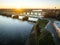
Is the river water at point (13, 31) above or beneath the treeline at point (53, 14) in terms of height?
beneath

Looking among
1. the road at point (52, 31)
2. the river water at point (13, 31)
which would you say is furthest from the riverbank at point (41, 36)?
the river water at point (13, 31)

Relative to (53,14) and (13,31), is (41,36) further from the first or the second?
(13,31)

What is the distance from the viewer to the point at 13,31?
170cm


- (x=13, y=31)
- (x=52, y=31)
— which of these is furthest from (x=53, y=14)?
(x=13, y=31)

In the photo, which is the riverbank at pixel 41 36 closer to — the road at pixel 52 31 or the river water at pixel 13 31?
the road at pixel 52 31

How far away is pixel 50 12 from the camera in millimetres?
1417

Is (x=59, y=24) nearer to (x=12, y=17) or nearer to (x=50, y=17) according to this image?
(x=50, y=17)

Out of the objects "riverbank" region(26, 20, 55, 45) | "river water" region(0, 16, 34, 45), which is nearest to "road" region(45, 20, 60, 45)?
"riverbank" region(26, 20, 55, 45)

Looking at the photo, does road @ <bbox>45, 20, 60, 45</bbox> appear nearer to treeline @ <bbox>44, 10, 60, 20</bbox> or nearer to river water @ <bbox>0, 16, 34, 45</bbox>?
treeline @ <bbox>44, 10, 60, 20</bbox>

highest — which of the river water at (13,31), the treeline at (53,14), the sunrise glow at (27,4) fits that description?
the sunrise glow at (27,4)

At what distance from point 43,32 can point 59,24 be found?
0.24 meters

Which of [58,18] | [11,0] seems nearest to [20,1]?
[11,0]

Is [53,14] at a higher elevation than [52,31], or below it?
higher

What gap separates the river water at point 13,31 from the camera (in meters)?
1.38
